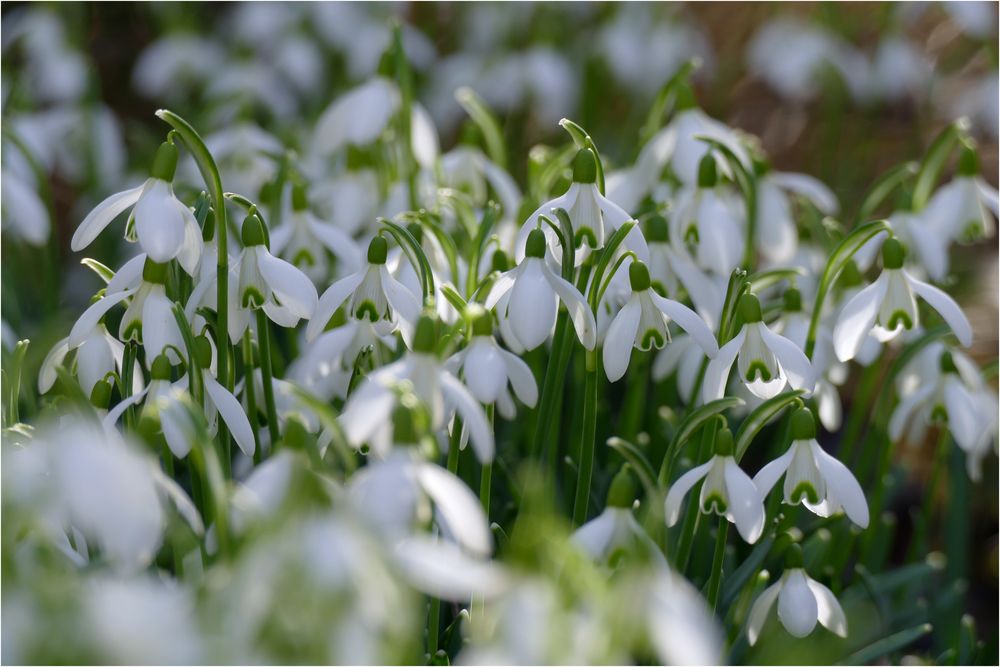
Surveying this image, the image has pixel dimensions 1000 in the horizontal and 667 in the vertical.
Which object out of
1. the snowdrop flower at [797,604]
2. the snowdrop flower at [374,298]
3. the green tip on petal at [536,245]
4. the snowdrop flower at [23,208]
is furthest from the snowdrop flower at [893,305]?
the snowdrop flower at [23,208]

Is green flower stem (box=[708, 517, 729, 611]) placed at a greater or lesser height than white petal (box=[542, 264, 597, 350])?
lesser

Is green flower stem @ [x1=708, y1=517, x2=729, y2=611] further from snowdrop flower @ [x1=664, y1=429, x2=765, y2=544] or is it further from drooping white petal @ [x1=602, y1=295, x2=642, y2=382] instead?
drooping white petal @ [x1=602, y1=295, x2=642, y2=382]

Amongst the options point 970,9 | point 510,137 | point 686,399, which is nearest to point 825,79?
point 970,9

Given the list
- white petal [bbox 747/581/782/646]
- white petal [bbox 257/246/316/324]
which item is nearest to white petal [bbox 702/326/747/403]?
white petal [bbox 747/581/782/646]

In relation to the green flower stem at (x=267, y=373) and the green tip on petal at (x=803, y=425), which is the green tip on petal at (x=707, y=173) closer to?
the green tip on petal at (x=803, y=425)

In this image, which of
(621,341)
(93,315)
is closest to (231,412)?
(93,315)

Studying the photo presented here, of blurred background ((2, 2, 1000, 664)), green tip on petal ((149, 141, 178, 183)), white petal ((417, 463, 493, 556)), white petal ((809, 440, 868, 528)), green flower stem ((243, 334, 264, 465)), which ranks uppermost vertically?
green tip on petal ((149, 141, 178, 183))

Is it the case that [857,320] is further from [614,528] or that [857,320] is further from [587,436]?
[614,528]

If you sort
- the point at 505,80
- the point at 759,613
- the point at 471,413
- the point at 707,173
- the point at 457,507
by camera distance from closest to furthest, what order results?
the point at 457,507 < the point at 471,413 < the point at 759,613 < the point at 707,173 < the point at 505,80
